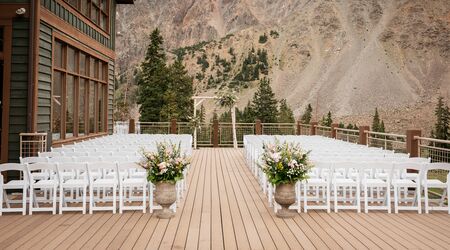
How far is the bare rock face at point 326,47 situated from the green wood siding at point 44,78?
77.2 metres

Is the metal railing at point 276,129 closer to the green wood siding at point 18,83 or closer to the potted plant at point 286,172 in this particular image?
the green wood siding at point 18,83

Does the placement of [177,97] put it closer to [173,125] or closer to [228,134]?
[228,134]

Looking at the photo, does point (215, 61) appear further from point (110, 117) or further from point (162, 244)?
point (162, 244)

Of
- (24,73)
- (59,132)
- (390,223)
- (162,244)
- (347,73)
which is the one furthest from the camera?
(347,73)

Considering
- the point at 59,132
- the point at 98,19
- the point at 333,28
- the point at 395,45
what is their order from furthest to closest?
the point at 333,28 < the point at 395,45 < the point at 98,19 < the point at 59,132

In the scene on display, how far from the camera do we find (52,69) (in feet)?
32.4

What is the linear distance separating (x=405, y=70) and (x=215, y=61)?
163ft

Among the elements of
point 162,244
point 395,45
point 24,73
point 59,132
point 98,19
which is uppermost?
point 395,45

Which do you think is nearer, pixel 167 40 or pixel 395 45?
pixel 395 45

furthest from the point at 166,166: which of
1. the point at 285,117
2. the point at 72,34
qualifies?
the point at 285,117

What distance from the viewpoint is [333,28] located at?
4267 inches

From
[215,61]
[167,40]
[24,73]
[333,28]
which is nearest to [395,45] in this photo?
[333,28]

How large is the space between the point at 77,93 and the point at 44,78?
2.79 metres

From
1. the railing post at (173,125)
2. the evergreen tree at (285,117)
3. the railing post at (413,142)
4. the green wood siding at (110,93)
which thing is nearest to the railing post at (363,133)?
the railing post at (413,142)
